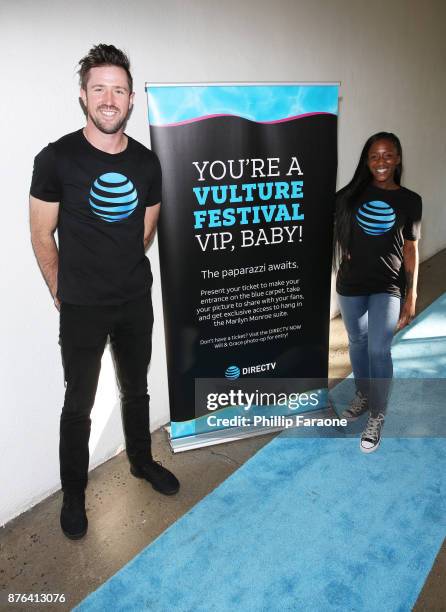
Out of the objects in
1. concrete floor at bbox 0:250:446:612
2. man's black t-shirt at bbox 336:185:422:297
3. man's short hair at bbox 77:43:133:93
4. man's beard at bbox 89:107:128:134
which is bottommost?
concrete floor at bbox 0:250:446:612

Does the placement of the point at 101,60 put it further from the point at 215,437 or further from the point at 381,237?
the point at 215,437

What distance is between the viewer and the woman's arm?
8.51 ft

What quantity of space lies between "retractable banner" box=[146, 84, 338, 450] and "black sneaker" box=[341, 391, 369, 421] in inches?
9.6

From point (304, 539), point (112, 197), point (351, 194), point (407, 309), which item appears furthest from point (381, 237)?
point (304, 539)

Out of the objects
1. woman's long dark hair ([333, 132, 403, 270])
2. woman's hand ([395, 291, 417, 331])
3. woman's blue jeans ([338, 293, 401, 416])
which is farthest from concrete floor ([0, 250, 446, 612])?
woman's long dark hair ([333, 132, 403, 270])

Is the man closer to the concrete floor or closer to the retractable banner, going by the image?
the concrete floor

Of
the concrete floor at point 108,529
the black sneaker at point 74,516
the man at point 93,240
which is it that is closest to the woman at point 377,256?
the concrete floor at point 108,529

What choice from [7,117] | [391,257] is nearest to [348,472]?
[391,257]

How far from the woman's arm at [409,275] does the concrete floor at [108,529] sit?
100cm

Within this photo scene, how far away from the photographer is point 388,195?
2.49 m

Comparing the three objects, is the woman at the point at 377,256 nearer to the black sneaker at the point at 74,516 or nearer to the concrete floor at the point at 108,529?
the concrete floor at the point at 108,529

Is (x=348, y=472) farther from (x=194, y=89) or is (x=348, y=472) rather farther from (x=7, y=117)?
(x=7, y=117)

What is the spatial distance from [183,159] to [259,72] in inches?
43.5

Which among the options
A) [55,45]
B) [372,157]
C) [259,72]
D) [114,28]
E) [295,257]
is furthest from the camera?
[259,72]
